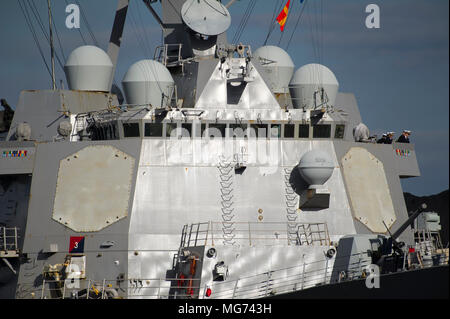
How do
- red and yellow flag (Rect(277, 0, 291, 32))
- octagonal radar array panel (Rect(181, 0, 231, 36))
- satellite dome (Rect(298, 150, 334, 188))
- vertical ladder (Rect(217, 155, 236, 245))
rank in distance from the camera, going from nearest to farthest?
1. satellite dome (Rect(298, 150, 334, 188))
2. vertical ladder (Rect(217, 155, 236, 245))
3. octagonal radar array panel (Rect(181, 0, 231, 36))
4. red and yellow flag (Rect(277, 0, 291, 32))

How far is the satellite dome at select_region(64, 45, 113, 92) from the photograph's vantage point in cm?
2861

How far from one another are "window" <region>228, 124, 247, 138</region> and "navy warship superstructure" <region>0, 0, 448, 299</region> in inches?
1.1

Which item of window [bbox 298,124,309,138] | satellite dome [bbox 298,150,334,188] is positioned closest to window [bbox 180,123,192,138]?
window [bbox 298,124,309,138]

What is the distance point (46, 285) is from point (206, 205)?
4.82 meters

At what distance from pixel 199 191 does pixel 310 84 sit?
5641mm

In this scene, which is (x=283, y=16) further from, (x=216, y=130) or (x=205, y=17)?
(x=216, y=130)

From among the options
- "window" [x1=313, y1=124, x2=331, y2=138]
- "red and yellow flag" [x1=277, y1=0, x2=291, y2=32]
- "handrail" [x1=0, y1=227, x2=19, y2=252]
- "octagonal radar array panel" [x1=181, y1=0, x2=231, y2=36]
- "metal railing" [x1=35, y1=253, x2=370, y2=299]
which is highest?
"red and yellow flag" [x1=277, y1=0, x2=291, y2=32]

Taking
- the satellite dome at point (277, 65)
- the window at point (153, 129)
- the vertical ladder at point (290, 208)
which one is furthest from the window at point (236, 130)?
the satellite dome at point (277, 65)

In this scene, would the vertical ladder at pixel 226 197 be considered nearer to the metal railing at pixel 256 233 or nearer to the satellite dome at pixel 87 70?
the metal railing at pixel 256 233

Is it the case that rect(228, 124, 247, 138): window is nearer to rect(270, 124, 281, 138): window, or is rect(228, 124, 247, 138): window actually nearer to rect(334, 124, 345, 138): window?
rect(270, 124, 281, 138): window
